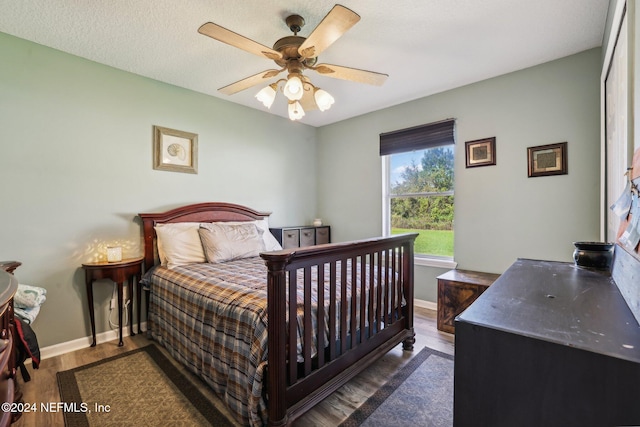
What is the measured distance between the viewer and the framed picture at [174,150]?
290 centimetres

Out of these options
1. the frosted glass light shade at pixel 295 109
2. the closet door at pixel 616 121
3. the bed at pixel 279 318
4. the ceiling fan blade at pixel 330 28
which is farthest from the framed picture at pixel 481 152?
the ceiling fan blade at pixel 330 28

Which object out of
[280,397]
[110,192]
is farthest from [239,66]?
[280,397]

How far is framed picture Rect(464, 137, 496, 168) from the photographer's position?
9.55ft

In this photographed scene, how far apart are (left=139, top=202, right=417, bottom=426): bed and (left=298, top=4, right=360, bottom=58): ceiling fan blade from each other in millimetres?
1180

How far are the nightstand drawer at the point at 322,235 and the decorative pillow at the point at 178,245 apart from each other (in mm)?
1767

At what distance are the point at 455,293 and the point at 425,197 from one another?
1.26 m

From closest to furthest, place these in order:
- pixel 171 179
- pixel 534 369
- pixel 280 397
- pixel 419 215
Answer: pixel 534 369, pixel 280 397, pixel 171 179, pixel 419 215

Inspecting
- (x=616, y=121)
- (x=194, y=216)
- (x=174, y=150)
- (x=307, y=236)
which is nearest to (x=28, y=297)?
(x=194, y=216)

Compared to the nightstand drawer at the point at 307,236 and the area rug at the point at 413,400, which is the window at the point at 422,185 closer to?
the nightstand drawer at the point at 307,236

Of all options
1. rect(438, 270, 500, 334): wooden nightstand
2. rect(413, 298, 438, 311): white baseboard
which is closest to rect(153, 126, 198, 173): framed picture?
rect(438, 270, 500, 334): wooden nightstand

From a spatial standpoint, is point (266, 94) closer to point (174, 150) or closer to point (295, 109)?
point (295, 109)

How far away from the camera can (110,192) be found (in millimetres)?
2621

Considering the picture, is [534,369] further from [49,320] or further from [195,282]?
[49,320]

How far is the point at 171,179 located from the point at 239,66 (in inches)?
52.7
